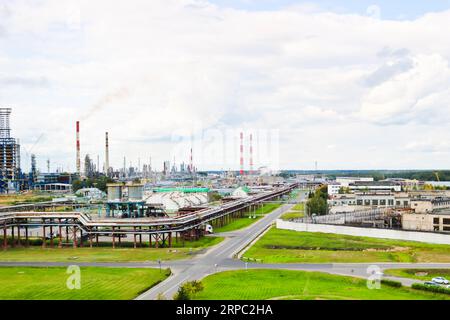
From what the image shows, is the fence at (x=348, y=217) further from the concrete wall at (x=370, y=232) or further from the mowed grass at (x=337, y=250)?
the mowed grass at (x=337, y=250)

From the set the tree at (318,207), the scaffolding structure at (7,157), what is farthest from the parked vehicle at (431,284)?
the scaffolding structure at (7,157)

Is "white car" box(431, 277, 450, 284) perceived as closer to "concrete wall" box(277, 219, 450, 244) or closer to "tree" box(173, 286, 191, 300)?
"tree" box(173, 286, 191, 300)

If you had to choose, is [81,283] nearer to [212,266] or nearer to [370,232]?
[212,266]

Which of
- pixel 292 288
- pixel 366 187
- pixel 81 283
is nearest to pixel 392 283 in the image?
pixel 292 288

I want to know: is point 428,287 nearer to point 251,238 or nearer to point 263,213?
point 251,238

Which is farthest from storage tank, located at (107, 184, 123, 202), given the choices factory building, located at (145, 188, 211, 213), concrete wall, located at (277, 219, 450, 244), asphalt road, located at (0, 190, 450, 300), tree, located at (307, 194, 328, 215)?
tree, located at (307, 194, 328, 215)
